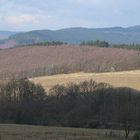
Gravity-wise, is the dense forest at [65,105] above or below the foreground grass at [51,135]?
below

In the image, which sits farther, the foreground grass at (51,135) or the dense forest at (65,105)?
the dense forest at (65,105)

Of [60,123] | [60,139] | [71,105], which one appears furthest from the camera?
[71,105]

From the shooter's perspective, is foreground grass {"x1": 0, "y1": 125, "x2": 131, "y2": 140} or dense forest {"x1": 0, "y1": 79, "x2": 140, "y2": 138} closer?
foreground grass {"x1": 0, "y1": 125, "x2": 131, "y2": 140}

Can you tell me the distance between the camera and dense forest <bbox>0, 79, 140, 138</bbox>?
85188 mm

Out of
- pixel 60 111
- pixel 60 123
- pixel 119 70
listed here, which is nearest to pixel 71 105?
pixel 60 111

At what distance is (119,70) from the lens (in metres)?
191

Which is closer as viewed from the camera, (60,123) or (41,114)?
(60,123)

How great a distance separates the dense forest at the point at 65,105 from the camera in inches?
3354

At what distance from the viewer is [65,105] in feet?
328

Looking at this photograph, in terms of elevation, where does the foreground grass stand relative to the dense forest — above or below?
above

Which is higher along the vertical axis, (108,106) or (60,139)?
(60,139)

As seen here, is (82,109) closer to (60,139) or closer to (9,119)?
(9,119)

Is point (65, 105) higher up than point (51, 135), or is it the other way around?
point (51, 135)

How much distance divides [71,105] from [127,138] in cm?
4820
